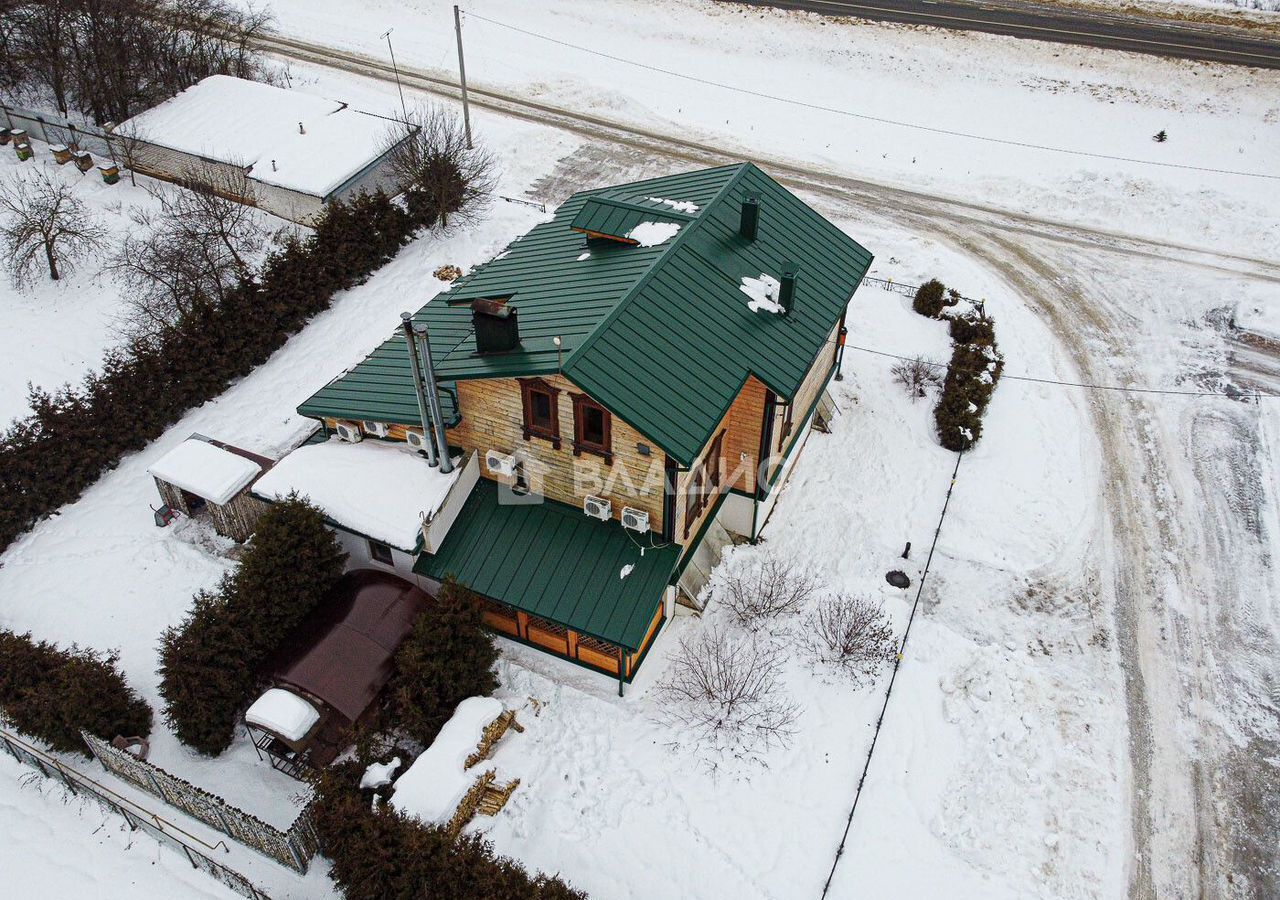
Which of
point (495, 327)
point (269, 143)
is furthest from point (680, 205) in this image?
point (269, 143)

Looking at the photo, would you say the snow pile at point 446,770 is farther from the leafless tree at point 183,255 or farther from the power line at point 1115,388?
the power line at point 1115,388

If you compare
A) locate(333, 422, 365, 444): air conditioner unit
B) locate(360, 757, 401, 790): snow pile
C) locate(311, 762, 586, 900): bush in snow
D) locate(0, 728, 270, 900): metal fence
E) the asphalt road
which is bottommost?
locate(0, 728, 270, 900): metal fence

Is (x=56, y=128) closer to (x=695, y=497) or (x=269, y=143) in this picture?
(x=269, y=143)

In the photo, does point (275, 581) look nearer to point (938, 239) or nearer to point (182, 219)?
point (182, 219)

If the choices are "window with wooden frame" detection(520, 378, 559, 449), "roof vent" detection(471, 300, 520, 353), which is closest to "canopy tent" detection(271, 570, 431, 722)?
"window with wooden frame" detection(520, 378, 559, 449)

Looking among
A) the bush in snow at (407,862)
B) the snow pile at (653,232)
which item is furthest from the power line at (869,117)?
the bush in snow at (407,862)

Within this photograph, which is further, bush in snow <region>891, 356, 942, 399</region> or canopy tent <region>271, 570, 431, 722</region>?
bush in snow <region>891, 356, 942, 399</region>

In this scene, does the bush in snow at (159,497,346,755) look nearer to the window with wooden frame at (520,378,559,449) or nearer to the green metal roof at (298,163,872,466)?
the green metal roof at (298,163,872,466)
